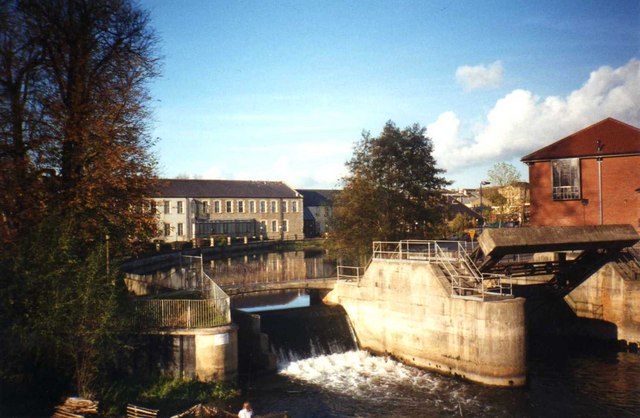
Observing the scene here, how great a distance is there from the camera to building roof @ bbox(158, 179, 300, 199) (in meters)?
82.9

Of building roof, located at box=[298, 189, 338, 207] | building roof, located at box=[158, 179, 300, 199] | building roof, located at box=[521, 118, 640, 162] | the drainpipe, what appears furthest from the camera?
building roof, located at box=[298, 189, 338, 207]

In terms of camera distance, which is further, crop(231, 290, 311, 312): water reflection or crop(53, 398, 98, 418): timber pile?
crop(231, 290, 311, 312): water reflection

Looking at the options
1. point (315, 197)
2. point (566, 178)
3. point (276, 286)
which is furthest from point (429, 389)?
point (315, 197)

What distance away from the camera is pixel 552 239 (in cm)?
2570

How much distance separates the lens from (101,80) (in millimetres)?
26172

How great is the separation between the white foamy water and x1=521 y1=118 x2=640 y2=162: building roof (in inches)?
859

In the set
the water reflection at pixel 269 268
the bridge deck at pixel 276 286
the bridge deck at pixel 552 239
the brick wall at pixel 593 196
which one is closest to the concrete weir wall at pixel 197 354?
the bridge deck at pixel 276 286

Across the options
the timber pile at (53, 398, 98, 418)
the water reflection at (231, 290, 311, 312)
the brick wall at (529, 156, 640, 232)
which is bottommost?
the timber pile at (53, 398, 98, 418)

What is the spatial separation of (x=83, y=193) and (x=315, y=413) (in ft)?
45.0

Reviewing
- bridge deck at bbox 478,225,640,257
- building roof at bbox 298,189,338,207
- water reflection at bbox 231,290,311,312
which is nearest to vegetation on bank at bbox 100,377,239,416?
bridge deck at bbox 478,225,640,257

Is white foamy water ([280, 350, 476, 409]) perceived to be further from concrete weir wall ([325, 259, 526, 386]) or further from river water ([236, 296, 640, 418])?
concrete weir wall ([325, 259, 526, 386])

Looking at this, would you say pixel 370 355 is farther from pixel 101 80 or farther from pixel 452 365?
pixel 101 80

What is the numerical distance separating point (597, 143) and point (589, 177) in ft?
8.23

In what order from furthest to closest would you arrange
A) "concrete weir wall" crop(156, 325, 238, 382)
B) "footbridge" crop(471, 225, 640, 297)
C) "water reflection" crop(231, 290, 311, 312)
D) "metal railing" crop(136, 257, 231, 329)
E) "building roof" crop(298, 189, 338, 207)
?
"building roof" crop(298, 189, 338, 207)
"water reflection" crop(231, 290, 311, 312)
"footbridge" crop(471, 225, 640, 297)
"metal railing" crop(136, 257, 231, 329)
"concrete weir wall" crop(156, 325, 238, 382)
